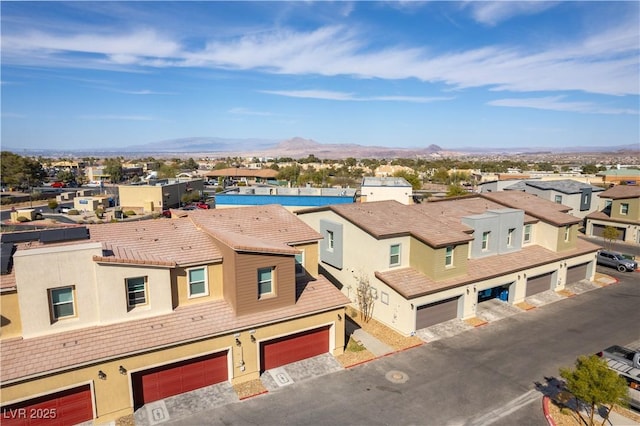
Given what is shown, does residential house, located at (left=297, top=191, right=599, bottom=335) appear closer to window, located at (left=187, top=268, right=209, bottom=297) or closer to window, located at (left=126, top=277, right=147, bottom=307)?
window, located at (left=187, top=268, right=209, bottom=297)

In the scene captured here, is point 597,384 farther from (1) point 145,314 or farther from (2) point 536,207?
(2) point 536,207

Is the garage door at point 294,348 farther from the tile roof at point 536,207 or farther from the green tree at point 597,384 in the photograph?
the tile roof at point 536,207

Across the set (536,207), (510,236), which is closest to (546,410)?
(510,236)

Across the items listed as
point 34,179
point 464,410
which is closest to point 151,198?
point 34,179

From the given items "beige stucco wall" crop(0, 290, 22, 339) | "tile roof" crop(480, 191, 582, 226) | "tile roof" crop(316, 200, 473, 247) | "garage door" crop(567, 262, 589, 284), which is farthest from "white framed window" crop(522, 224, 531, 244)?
"beige stucco wall" crop(0, 290, 22, 339)

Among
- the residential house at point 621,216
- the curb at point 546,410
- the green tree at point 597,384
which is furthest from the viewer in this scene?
the residential house at point 621,216

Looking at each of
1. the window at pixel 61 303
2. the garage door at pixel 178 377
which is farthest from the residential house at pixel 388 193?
the window at pixel 61 303
